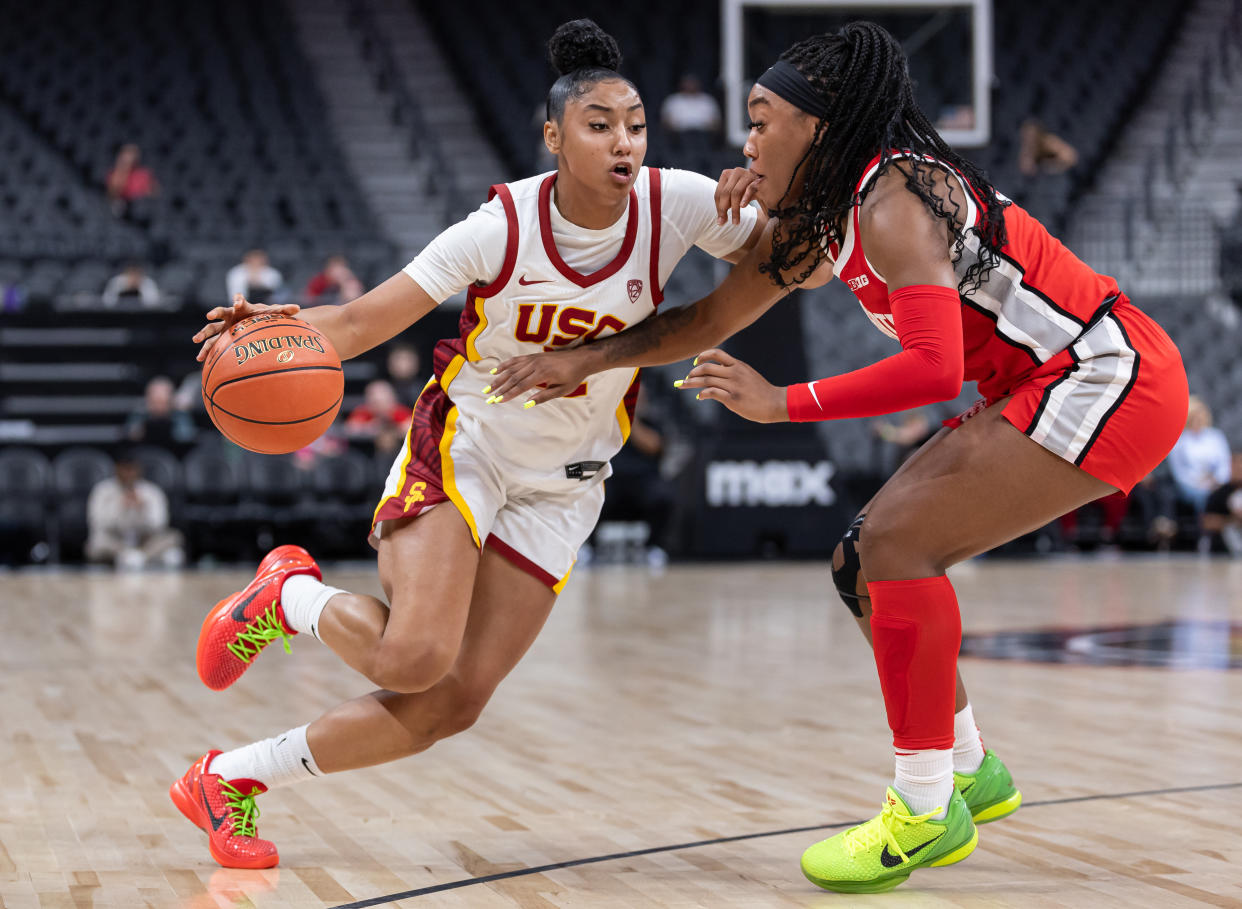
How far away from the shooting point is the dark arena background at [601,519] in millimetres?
3295

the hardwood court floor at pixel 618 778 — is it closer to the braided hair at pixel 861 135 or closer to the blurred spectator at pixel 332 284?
the braided hair at pixel 861 135

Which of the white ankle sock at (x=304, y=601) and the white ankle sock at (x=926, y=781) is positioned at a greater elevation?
the white ankle sock at (x=304, y=601)

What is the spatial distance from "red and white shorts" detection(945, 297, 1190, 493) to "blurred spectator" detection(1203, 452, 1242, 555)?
10.4 meters

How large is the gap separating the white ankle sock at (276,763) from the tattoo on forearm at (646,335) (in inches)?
41.7

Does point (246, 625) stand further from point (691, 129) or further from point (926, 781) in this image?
point (691, 129)

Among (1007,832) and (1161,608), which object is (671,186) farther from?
(1161,608)

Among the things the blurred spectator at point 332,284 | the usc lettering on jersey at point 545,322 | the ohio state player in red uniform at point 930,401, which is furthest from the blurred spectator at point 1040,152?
the ohio state player in red uniform at point 930,401

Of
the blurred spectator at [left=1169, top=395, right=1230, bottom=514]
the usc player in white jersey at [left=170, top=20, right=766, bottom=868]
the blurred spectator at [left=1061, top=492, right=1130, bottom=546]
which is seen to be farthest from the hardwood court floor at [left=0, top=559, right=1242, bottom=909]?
the blurred spectator at [left=1169, top=395, right=1230, bottom=514]

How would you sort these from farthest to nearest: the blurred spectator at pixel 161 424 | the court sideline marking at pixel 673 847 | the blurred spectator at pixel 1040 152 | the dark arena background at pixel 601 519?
the blurred spectator at pixel 1040 152, the blurred spectator at pixel 161 424, the dark arena background at pixel 601 519, the court sideline marking at pixel 673 847

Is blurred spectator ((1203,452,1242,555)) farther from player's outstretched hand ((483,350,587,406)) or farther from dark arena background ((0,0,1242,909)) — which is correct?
player's outstretched hand ((483,350,587,406))

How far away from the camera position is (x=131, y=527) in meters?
11.4

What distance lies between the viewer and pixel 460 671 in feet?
10.4

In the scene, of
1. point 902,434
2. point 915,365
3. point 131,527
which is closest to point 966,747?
point 915,365

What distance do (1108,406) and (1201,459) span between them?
1034cm
